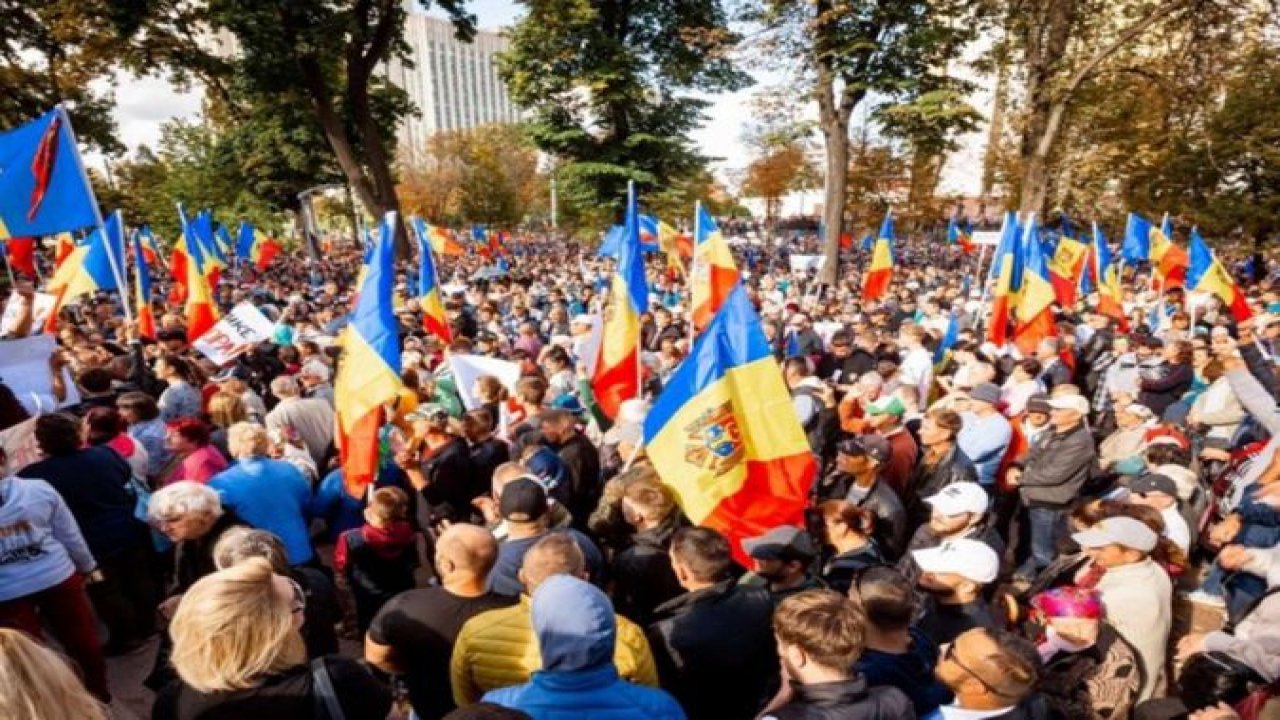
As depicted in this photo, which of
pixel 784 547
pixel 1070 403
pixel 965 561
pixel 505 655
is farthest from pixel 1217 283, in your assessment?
pixel 505 655

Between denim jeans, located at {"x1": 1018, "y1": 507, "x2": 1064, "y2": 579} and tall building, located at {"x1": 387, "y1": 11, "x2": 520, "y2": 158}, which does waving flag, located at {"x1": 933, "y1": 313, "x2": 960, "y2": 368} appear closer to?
denim jeans, located at {"x1": 1018, "y1": 507, "x2": 1064, "y2": 579}

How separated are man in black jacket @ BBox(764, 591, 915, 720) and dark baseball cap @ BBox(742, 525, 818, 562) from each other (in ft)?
2.74

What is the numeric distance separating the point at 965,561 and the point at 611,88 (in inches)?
931

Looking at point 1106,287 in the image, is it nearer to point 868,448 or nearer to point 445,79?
point 868,448

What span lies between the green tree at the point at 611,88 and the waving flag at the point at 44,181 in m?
19.2

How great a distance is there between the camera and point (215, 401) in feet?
17.7

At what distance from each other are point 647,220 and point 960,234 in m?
13.4

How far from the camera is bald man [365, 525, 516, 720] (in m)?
2.75

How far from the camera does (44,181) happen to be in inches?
241

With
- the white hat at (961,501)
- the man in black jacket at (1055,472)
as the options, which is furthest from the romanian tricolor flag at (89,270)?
the man in black jacket at (1055,472)

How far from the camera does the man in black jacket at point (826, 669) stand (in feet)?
7.01

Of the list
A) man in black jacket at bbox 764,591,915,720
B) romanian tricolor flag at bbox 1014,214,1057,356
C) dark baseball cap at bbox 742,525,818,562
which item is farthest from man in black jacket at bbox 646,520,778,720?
romanian tricolor flag at bbox 1014,214,1057,356

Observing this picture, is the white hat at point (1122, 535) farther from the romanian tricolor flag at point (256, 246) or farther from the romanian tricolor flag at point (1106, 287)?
the romanian tricolor flag at point (256, 246)

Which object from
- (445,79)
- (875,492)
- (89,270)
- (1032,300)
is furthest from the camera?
(445,79)
